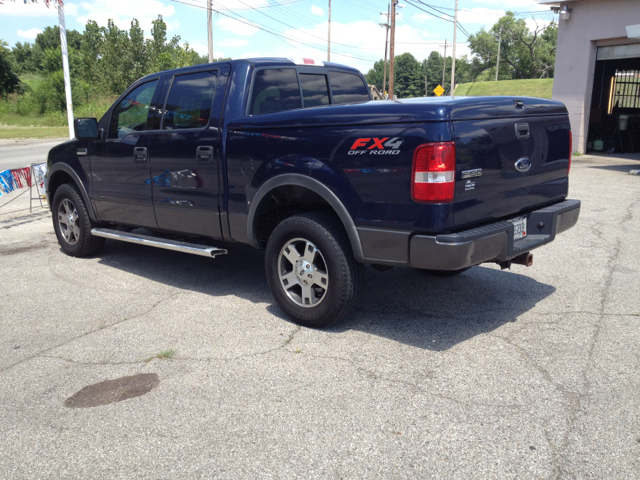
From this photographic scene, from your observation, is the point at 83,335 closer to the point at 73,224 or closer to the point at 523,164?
the point at 73,224

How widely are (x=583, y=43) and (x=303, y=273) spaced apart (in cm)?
1727

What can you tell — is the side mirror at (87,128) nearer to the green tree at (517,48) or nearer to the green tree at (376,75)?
the green tree at (517,48)

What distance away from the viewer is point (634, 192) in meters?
10.9

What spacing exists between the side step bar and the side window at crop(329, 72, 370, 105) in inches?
76.7

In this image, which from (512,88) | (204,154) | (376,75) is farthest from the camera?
(376,75)

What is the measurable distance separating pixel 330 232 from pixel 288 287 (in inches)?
25.9

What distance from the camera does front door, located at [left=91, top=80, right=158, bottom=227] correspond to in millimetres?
5566

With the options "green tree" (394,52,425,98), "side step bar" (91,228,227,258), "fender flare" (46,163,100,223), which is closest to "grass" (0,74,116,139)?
"fender flare" (46,163,100,223)

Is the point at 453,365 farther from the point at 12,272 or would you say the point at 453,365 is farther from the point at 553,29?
the point at 553,29

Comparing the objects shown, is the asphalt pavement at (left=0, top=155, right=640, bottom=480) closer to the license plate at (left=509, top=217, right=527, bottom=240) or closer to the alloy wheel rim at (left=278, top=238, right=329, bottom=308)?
the alloy wheel rim at (left=278, top=238, right=329, bottom=308)

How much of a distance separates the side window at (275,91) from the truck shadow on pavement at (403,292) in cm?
171

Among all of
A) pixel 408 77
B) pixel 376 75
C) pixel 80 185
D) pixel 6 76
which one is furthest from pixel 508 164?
pixel 376 75

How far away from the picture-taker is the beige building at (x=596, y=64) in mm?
16953

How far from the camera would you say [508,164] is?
13.0 feet
